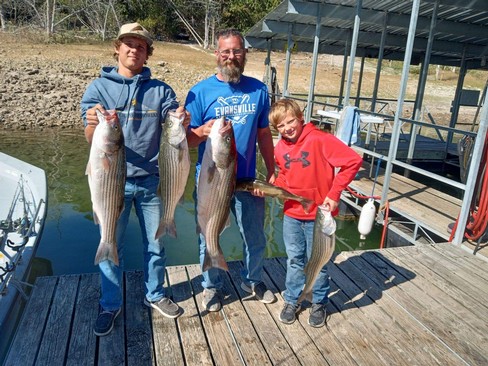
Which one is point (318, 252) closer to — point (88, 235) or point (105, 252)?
point (105, 252)

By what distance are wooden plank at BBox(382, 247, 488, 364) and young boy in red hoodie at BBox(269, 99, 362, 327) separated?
1.01 metres

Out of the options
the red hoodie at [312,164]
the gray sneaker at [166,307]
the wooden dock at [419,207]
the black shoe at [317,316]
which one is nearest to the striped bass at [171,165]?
the gray sneaker at [166,307]

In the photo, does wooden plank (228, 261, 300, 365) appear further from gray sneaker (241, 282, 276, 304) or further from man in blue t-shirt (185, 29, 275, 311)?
man in blue t-shirt (185, 29, 275, 311)

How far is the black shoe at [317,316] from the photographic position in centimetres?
361

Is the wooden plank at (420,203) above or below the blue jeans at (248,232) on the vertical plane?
below

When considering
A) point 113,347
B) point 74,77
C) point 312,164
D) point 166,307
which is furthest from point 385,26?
point 74,77

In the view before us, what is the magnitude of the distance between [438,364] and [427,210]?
4.04 metres

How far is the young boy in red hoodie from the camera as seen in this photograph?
3.31 m

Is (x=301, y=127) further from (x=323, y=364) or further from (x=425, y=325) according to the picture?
(x=425, y=325)

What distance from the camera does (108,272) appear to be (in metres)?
3.29

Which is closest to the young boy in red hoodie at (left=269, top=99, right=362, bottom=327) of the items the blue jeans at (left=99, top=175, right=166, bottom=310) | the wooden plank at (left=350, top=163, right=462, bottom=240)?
the blue jeans at (left=99, top=175, right=166, bottom=310)

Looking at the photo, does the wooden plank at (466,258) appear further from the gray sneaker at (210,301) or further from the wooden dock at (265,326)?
the gray sneaker at (210,301)

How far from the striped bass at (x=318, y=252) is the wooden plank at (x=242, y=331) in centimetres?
54

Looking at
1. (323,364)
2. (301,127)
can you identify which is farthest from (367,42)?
(323,364)
